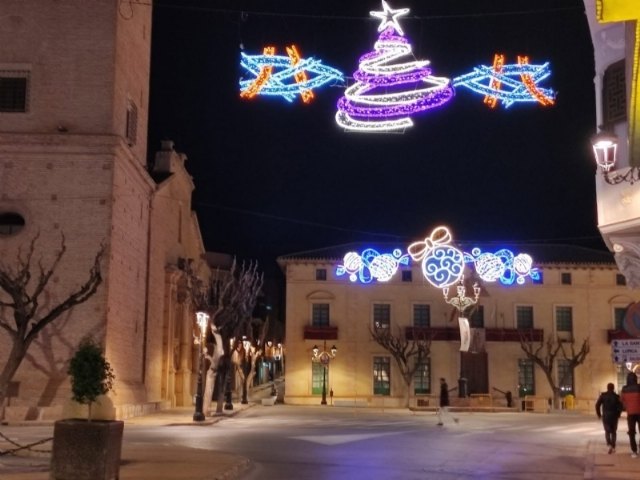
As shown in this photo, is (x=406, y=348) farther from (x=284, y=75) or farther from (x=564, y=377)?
(x=284, y=75)

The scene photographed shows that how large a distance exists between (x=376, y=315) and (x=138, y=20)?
27916mm

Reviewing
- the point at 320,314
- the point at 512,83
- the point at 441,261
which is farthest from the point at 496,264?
the point at 512,83

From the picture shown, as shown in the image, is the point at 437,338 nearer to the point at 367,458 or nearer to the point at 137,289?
the point at 137,289

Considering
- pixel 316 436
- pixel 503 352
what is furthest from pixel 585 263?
pixel 316 436

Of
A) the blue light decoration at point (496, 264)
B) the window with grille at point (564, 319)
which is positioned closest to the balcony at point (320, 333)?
the window with grille at point (564, 319)

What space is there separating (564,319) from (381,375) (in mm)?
12399

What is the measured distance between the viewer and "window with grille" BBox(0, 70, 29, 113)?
32531 millimetres

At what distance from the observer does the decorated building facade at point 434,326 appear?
56.9m

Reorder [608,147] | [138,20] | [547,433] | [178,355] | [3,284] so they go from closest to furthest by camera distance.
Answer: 1. [608,147]
2. [3,284]
3. [547,433]
4. [138,20]
5. [178,355]

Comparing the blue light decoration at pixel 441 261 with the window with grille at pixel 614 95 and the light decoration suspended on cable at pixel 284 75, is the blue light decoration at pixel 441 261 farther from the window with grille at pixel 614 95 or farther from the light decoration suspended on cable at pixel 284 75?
the window with grille at pixel 614 95

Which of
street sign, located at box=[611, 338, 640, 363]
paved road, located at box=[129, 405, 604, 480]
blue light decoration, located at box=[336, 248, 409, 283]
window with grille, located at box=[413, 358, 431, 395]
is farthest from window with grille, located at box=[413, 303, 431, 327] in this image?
street sign, located at box=[611, 338, 640, 363]

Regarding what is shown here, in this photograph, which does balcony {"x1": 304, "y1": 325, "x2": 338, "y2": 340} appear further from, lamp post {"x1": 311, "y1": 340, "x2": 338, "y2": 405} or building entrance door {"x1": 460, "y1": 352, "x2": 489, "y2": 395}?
building entrance door {"x1": 460, "y1": 352, "x2": 489, "y2": 395}

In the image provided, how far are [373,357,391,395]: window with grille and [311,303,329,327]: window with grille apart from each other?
160 inches

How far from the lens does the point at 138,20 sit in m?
36.5
